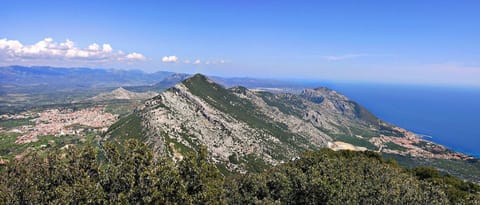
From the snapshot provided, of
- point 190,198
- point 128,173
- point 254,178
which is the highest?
point 128,173

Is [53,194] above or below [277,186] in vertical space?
above

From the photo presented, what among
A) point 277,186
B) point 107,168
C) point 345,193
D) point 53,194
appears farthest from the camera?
point 277,186

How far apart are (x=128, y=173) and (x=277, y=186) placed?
3103 centimetres

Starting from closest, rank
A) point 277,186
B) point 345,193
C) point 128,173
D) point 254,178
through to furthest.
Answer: point 128,173 < point 345,193 < point 277,186 < point 254,178

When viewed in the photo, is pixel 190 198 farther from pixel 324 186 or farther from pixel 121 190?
pixel 324 186

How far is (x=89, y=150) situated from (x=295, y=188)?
3375 centimetres

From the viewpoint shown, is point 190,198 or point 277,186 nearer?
point 190,198

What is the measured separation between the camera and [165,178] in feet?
121

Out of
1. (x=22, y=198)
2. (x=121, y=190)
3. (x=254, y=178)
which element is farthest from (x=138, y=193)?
(x=254, y=178)

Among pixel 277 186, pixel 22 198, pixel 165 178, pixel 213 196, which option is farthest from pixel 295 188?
pixel 22 198

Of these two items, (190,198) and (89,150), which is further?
(89,150)

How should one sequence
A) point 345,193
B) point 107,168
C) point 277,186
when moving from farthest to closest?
point 277,186 → point 345,193 → point 107,168

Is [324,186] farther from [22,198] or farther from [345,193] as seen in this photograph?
[22,198]

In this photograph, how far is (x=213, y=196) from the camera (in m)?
38.0
